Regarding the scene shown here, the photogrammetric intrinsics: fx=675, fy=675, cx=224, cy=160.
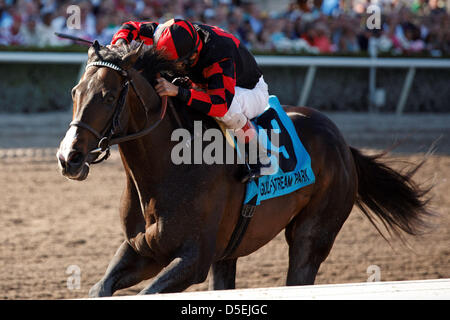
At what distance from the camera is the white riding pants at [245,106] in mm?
3371

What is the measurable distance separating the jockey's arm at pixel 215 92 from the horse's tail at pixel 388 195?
146cm

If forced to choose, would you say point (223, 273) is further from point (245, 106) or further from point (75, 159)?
point (75, 159)

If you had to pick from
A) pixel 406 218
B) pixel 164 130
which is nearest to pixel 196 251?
pixel 164 130

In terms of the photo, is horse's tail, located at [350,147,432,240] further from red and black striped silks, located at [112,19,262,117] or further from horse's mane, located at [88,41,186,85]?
horse's mane, located at [88,41,186,85]

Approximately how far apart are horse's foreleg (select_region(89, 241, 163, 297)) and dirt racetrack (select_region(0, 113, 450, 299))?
1.00 meters

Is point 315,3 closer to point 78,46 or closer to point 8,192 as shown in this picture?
point 78,46

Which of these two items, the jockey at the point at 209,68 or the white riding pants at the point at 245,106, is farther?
the white riding pants at the point at 245,106

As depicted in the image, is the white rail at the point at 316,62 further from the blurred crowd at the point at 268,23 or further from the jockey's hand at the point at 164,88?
the jockey's hand at the point at 164,88

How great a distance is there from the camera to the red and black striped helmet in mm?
3162

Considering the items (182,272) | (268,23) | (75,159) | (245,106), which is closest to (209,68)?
(245,106)

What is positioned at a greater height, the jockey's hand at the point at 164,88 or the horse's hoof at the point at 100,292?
the jockey's hand at the point at 164,88

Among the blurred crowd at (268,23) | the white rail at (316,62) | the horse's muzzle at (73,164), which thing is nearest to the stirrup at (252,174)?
the horse's muzzle at (73,164)

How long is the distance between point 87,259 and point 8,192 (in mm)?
2307

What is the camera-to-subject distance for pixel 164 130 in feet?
10.6
